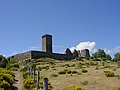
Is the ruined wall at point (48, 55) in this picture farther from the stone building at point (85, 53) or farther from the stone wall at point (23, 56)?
the stone building at point (85, 53)

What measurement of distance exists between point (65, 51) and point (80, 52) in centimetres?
1405

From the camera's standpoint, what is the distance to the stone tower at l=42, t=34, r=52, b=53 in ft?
314

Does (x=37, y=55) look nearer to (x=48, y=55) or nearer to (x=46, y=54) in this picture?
(x=46, y=54)

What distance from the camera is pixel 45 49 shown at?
314 ft

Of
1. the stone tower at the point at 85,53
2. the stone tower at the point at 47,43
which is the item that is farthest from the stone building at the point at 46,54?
the stone tower at the point at 85,53

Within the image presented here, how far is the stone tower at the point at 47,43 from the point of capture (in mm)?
95812

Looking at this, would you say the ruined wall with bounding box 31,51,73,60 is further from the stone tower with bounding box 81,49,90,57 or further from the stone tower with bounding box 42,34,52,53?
the stone tower with bounding box 81,49,90,57

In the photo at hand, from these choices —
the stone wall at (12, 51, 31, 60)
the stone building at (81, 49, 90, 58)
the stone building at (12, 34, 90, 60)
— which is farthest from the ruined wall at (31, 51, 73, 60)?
the stone building at (81, 49, 90, 58)

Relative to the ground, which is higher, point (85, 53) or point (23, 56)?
point (85, 53)

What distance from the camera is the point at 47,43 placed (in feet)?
317

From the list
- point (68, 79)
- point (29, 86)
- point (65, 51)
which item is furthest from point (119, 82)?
point (65, 51)

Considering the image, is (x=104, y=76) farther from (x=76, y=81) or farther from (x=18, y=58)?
(x=18, y=58)

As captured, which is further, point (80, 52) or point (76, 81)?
point (80, 52)

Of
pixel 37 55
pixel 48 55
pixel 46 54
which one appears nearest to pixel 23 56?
pixel 37 55
